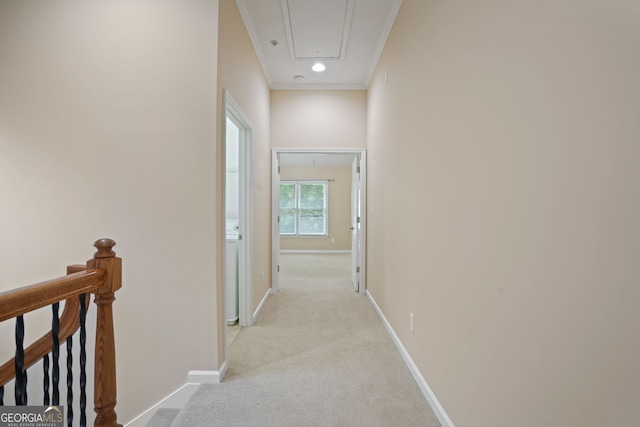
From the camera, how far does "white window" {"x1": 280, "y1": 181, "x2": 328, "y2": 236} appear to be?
350 inches

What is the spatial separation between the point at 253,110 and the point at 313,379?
8.57 ft

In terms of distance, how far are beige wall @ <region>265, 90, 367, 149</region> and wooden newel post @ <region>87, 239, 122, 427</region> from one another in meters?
3.31

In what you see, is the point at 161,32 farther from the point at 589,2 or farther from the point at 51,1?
the point at 589,2

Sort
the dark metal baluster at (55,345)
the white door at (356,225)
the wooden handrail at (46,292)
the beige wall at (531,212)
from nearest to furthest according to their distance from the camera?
the beige wall at (531,212), the wooden handrail at (46,292), the dark metal baluster at (55,345), the white door at (356,225)

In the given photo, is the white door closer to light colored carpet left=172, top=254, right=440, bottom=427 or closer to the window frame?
light colored carpet left=172, top=254, right=440, bottom=427

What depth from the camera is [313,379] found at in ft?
7.26

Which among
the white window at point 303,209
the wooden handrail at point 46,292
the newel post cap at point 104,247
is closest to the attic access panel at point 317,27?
the newel post cap at point 104,247

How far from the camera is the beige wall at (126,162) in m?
2.11

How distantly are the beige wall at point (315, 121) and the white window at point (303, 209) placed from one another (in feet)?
14.9

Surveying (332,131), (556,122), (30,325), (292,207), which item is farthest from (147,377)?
(292,207)

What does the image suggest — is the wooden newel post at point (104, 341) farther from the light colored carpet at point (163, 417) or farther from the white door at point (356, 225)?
the white door at point (356, 225)

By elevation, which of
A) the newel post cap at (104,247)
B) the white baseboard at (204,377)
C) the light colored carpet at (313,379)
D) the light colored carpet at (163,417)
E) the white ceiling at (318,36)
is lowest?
the light colored carpet at (163,417)

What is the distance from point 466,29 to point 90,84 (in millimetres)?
2387

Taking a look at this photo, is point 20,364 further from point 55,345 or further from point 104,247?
point 104,247
